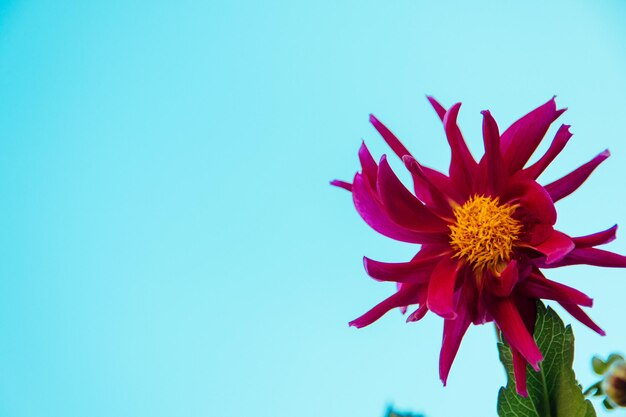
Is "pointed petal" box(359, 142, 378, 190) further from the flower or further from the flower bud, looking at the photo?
the flower bud

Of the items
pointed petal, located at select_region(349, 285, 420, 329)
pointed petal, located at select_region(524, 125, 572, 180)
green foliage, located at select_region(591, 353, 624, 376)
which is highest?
pointed petal, located at select_region(524, 125, 572, 180)

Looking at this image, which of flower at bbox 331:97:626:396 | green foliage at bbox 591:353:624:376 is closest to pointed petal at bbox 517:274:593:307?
flower at bbox 331:97:626:396

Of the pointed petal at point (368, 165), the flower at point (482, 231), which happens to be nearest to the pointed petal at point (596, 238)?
the flower at point (482, 231)

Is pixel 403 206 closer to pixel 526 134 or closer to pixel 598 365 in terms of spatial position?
pixel 526 134

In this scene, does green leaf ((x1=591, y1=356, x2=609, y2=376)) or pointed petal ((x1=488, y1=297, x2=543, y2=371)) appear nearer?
pointed petal ((x1=488, y1=297, x2=543, y2=371))

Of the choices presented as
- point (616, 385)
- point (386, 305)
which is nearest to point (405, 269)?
point (386, 305)

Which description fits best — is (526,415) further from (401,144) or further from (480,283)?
(401,144)
